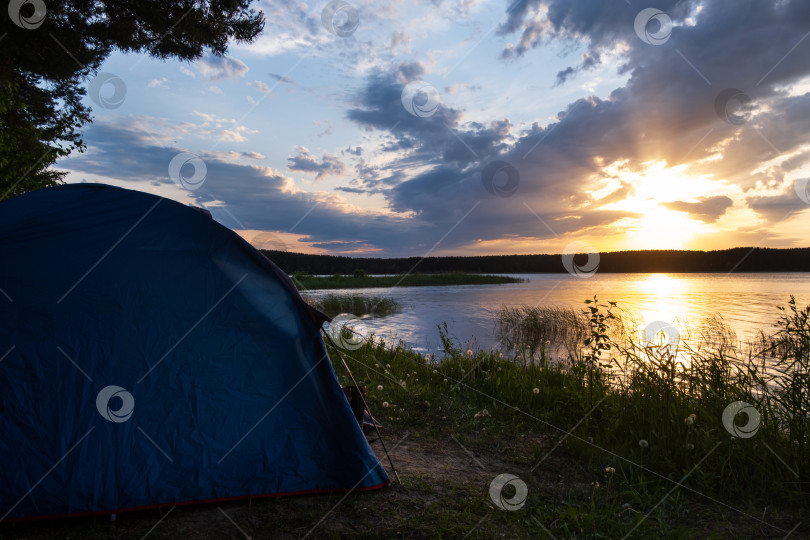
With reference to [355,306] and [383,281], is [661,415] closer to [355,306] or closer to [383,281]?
[355,306]

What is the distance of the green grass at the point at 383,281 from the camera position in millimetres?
44438

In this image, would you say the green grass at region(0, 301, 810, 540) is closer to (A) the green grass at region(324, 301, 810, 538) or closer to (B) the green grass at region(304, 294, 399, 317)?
(A) the green grass at region(324, 301, 810, 538)

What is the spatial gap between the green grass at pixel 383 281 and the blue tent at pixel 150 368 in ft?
Answer: 114

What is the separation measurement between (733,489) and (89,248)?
5.29m

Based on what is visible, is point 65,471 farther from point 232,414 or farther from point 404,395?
point 404,395

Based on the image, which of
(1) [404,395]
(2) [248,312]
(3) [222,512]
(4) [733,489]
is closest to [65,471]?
(3) [222,512]

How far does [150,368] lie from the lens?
316 centimetres

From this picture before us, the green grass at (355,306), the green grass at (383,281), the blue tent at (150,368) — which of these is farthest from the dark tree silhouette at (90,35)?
the green grass at (383,281)

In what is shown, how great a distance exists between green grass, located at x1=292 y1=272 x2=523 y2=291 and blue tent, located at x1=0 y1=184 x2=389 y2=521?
3478cm

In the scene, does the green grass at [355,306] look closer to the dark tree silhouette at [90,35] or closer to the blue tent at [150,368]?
the dark tree silhouette at [90,35]

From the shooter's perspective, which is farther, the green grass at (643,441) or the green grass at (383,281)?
the green grass at (383,281)

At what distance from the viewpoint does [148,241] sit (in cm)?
335

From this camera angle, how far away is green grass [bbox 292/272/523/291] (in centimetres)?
4444

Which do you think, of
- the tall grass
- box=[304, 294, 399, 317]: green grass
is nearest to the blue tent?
the tall grass
